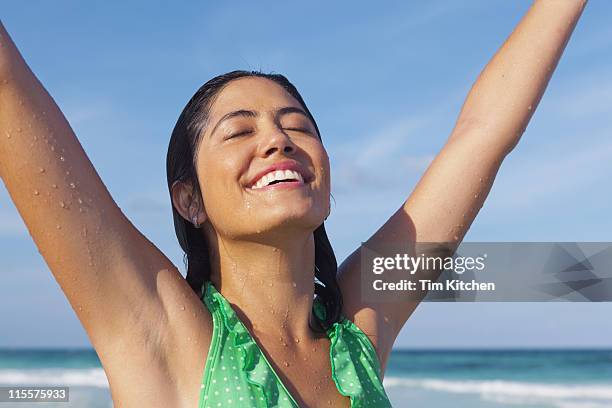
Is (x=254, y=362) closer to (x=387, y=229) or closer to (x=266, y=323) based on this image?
(x=266, y=323)

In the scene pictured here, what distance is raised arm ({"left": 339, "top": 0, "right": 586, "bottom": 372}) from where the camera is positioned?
293 cm

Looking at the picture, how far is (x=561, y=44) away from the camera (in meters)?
2.94

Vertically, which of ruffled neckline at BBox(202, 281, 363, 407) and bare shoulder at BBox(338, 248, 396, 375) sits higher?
bare shoulder at BBox(338, 248, 396, 375)

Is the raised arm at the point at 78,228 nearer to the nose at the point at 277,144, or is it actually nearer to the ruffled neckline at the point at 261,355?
the ruffled neckline at the point at 261,355

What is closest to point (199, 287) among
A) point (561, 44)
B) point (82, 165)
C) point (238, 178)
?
point (238, 178)

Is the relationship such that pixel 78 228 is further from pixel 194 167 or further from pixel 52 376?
→ pixel 52 376

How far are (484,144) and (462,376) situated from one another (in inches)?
836

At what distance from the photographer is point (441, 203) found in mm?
2957

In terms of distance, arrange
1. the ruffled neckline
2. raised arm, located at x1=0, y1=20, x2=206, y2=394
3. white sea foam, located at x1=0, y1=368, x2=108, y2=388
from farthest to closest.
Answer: white sea foam, located at x1=0, y1=368, x2=108, y2=388, the ruffled neckline, raised arm, located at x1=0, y1=20, x2=206, y2=394

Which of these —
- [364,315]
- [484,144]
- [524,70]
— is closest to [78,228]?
[364,315]

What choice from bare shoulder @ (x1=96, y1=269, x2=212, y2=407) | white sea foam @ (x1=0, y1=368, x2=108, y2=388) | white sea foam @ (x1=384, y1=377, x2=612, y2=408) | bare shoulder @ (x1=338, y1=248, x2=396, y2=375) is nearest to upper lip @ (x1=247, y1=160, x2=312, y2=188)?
bare shoulder @ (x1=96, y1=269, x2=212, y2=407)

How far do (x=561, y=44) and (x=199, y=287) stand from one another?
5.39 ft

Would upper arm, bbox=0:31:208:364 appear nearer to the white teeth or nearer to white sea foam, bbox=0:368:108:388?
the white teeth

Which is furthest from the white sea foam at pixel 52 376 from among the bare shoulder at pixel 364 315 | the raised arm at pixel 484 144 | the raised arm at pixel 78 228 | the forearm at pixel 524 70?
the raised arm at pixel 78 228
